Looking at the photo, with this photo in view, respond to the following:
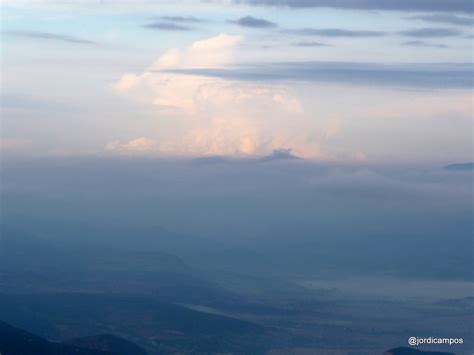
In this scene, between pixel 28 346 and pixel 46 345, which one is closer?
pixel 28 346

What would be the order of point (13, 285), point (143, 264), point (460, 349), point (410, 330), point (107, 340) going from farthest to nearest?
point (143, 264)
point (13, 285)
point (410, 330)
point (460, 349)
point (107, 340)

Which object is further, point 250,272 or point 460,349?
point 250,272

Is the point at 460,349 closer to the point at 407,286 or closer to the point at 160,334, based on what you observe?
the point at 160,334

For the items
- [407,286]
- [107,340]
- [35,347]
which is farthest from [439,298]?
[35,347]

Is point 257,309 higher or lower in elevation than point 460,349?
higher

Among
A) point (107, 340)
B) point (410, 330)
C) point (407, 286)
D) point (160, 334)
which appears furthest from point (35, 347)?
point (407, 286)

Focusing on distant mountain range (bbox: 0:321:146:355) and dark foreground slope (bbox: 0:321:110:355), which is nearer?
dark foreground slope (bbox: 0:321:110:355)

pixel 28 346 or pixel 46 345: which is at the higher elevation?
pixel 46 345

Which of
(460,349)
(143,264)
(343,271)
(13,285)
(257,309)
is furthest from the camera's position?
(343,271)

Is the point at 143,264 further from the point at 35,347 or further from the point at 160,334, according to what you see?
the point at 35,347

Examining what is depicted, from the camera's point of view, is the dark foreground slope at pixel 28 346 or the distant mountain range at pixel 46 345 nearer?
the dark foreground slope at pixel 28 346

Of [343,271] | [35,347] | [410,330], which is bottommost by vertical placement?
[35,347]
